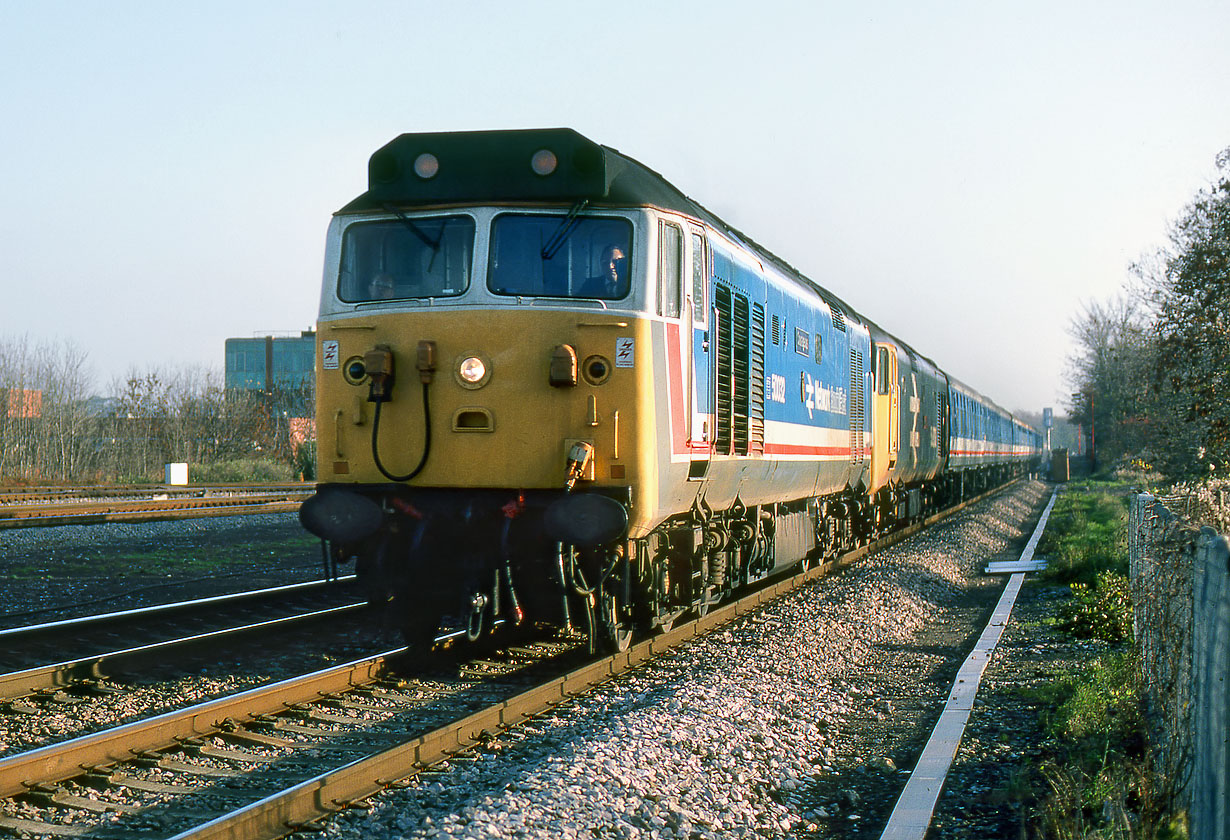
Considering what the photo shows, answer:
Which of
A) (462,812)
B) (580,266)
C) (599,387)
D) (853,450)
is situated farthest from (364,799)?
(853,450)

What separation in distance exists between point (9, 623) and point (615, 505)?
21.3 ft

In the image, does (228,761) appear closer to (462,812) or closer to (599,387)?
(462,812)

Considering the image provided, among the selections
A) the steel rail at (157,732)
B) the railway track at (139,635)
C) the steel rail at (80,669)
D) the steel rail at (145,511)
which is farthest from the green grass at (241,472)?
the steel rail at (157,732)

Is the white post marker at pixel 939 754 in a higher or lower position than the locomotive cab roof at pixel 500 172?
lower

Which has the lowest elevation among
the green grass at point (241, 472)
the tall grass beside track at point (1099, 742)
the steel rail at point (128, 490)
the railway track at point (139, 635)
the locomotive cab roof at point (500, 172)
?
the tall grass beside track at point (1099, 742)

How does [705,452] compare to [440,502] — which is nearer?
[440,502]

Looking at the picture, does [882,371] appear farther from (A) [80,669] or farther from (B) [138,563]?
(A) [80,669]

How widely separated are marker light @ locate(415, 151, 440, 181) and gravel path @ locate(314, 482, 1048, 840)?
144 inches

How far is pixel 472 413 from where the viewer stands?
7633mm

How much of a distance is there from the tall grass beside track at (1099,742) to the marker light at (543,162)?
15.4ft

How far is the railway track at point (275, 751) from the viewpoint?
4812 mm

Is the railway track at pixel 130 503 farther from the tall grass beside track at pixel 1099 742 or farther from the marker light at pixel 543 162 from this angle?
the tall grass beside track at pixel 1099 742

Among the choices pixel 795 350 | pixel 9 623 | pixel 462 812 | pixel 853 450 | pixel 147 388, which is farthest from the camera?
pixel 147 388

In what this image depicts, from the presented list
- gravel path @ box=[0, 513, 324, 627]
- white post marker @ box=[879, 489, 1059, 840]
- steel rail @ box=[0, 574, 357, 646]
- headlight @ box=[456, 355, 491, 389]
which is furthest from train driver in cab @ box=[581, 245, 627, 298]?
gravel path @ box=[0, 513, 324, 627]
